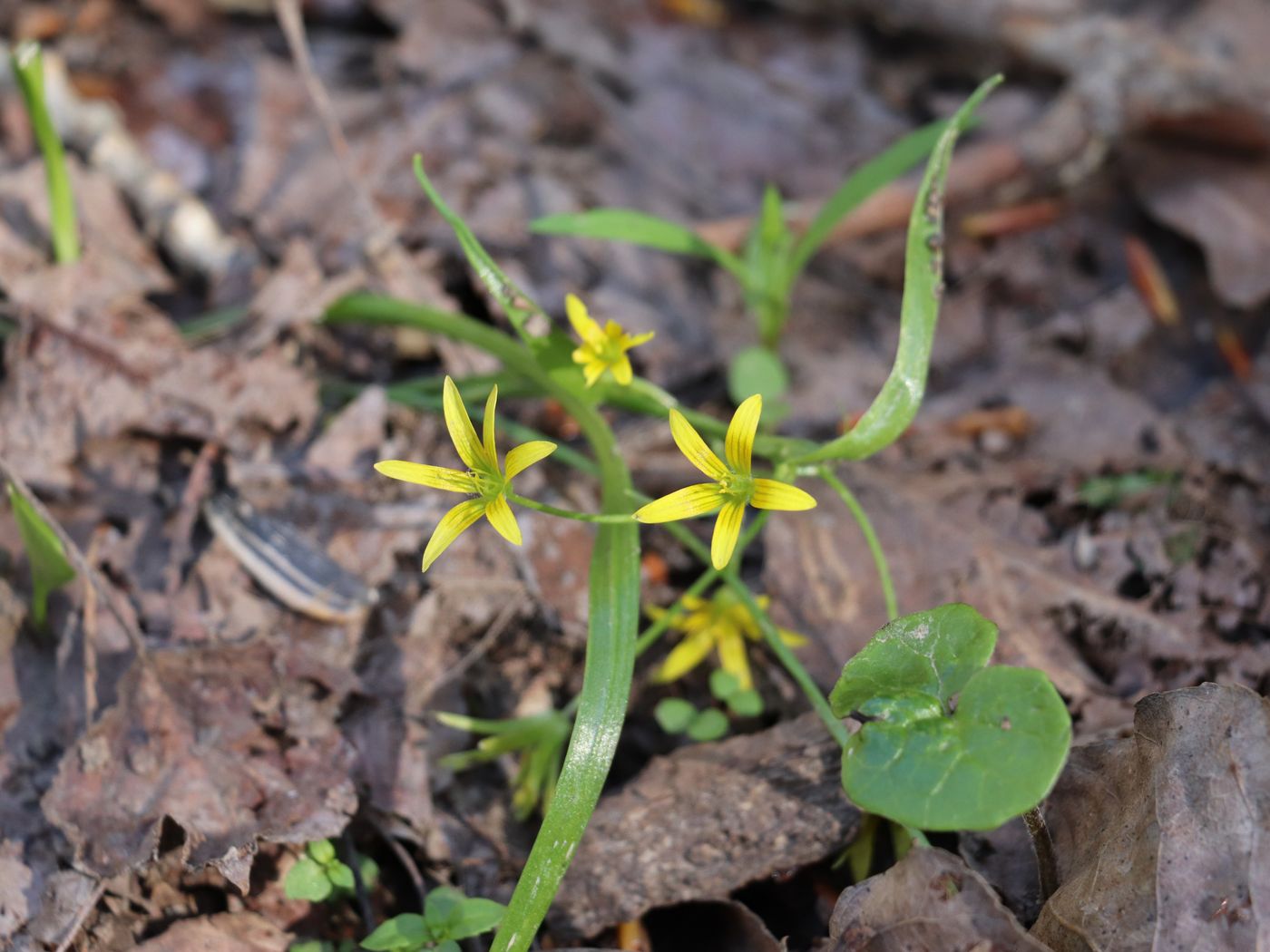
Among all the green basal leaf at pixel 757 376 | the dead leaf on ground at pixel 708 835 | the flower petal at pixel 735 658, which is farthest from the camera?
the green basal leaf at pixel 757 376

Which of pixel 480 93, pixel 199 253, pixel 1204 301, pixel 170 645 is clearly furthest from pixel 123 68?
pixel 1204 301

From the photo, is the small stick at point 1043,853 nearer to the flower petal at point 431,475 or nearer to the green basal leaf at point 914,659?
the green basal leaf at point 914,659

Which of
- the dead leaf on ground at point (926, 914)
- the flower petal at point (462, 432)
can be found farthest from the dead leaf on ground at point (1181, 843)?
the flower petal at point (462, 432)

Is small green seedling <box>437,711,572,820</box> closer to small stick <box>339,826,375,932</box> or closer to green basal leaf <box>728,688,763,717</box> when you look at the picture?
small stick <box>339,826,375,932</box>

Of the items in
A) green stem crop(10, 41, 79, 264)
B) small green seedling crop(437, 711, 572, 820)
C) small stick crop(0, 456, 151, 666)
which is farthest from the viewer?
green stem crop(10, 41, 79, 264)

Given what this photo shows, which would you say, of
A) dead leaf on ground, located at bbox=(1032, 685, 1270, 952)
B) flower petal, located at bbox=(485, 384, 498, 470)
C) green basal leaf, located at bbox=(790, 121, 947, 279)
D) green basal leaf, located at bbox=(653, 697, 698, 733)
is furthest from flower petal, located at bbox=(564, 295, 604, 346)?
dead leaf on ground, located at bbox=(1032, 685, 1270, 952)

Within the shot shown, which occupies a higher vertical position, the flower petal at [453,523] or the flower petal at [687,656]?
the flower petal at [453,523]

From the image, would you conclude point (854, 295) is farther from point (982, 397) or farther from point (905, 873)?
point (905, 873)
